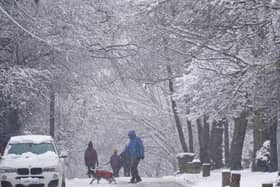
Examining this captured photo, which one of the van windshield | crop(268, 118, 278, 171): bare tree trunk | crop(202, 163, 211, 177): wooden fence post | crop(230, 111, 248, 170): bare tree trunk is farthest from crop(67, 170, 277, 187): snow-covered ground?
the van windshield

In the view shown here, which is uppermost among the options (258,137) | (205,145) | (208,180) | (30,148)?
(258,137)

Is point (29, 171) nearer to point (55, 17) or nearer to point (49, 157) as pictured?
point (49, 157)

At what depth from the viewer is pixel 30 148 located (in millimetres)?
20547

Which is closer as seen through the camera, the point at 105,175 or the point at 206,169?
the point at 206,169

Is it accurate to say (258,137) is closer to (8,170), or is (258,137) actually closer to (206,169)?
(206,169)

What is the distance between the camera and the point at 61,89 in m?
35.2

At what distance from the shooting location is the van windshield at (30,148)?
2041 cm

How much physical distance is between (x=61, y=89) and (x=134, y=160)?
11.2m

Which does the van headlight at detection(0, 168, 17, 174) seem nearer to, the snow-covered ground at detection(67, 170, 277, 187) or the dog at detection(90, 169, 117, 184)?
the snow-covered ground at detection(67, 170, 277, 187)

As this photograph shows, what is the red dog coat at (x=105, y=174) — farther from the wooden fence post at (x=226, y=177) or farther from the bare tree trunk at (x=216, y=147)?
the bare tree trunk at (x=216, y=147)

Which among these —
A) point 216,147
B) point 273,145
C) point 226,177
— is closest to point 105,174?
point 273,145

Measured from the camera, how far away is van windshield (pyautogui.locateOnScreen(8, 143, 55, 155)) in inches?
803

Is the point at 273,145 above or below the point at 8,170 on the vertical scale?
above

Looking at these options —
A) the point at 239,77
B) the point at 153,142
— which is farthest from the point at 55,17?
the point at 153,142
